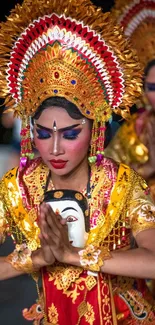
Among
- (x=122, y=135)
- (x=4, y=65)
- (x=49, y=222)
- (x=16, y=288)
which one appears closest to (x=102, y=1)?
(x=122, y=135)

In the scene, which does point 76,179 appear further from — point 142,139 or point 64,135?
point 142,139

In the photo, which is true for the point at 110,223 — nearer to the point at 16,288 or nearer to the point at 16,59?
the point at 16,59

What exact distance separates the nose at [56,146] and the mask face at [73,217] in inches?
6.7

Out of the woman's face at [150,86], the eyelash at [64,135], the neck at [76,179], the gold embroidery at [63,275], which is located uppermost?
the woman's face at [150,86]

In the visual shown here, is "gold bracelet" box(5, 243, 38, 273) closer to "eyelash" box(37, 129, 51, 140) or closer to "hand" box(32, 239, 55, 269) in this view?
"hand" box(32, 239, 55, 269)

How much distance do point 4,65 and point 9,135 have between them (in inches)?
143

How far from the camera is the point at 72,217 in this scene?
286 centimetres

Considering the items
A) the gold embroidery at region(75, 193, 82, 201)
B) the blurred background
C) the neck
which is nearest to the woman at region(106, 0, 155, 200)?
the neck

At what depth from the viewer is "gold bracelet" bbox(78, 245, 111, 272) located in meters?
2.76

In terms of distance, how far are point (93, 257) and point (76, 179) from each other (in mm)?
355

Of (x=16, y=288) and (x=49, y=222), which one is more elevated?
(x=49, y=222)

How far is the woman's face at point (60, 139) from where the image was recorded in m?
2.85

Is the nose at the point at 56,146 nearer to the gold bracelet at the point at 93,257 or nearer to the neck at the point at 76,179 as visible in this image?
the neck at the point at 76,179

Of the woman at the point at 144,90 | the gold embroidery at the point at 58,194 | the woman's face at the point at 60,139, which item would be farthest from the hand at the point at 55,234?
the woman at the point at 144,90
